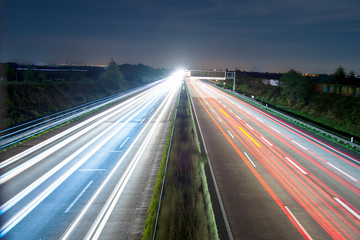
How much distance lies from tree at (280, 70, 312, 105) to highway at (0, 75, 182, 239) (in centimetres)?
3250

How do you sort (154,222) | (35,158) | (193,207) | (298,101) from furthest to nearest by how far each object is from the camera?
(298,101) → (35,158) → (193,207) → (154,222)

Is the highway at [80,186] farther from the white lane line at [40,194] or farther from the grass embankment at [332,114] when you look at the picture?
the grass embankment at [332,114]

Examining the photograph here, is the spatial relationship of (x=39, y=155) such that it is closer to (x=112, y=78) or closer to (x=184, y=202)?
(x=184, y=202)

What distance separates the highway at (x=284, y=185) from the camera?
9.92 m

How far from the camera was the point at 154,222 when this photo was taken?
9.74m

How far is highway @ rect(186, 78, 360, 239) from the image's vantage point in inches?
391

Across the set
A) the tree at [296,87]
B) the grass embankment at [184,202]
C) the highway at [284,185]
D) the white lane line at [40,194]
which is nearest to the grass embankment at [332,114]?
the tree at [296,87]

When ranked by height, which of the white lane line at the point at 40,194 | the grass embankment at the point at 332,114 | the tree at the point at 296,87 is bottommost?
the white lane line at the point at 40,194

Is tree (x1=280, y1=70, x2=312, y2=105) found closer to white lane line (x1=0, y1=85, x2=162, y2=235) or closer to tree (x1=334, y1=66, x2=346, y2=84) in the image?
tree (x1=334, y1=66, x2=346, y2=84)

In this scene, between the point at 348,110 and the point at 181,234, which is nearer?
the point at 181,234

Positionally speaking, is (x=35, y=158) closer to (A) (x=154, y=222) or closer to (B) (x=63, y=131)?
(B) (x=63, y=131)

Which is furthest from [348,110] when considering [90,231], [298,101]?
[90,231]

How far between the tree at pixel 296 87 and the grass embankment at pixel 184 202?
3370 cm

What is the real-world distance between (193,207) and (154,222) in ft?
6.61
